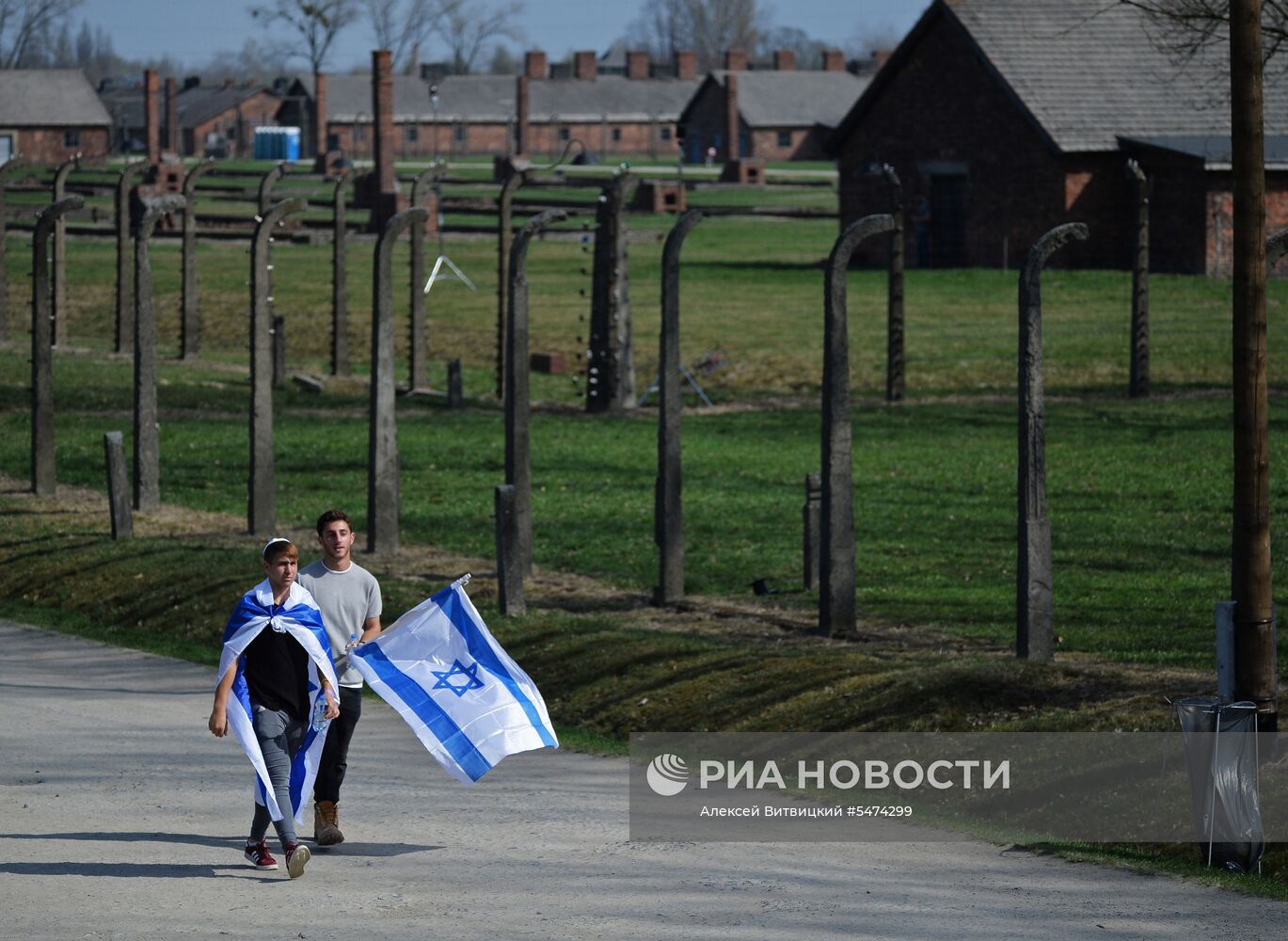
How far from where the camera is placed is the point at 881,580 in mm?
17188

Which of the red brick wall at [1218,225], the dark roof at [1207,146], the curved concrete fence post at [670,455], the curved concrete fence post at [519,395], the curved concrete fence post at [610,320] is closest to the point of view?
the curved concrete fence post at [670,455]

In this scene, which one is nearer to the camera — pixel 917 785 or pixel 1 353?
pixel 917 785

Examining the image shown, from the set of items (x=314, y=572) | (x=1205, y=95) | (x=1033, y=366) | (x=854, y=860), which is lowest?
(x=854, y=860)

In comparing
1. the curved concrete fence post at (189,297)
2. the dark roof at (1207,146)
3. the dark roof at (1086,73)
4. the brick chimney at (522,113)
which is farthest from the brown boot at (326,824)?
the brick chimney at (522,113)

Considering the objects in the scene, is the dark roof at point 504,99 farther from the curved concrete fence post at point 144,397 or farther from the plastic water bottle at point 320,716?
the plastic water bottle at point 320,716

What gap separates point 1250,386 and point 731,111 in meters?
106

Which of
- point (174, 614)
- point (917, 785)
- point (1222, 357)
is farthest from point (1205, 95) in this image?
point (917, 785)

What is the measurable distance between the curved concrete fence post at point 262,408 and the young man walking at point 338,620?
9388 mm

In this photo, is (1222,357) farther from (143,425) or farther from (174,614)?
(174,614)

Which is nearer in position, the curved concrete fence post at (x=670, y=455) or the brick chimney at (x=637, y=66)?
the curved concrete fence post at (x=670, y=455)

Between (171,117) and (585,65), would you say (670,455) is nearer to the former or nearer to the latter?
(171,117)

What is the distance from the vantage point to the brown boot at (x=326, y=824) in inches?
395

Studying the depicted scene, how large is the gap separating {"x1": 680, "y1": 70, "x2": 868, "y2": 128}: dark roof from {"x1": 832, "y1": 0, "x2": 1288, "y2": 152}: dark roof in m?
66.9

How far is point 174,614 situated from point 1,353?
1862cm
